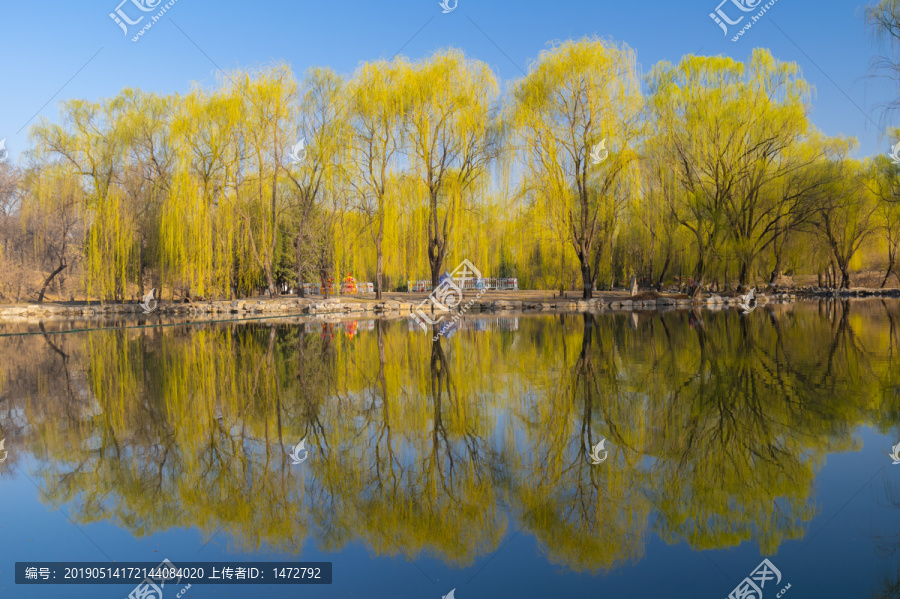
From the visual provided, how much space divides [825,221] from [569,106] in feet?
60.7

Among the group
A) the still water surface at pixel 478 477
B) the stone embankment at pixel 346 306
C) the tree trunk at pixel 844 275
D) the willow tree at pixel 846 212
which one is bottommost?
the still water surface at pixel 478 477

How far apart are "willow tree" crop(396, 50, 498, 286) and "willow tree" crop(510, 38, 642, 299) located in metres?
1.61

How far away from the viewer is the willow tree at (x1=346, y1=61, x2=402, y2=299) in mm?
26109

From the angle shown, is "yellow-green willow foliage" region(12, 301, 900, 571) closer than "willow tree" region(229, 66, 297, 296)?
Yes

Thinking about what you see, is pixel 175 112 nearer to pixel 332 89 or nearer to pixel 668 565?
pixel 332 89

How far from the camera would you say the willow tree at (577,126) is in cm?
2459

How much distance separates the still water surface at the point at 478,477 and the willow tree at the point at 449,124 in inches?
728

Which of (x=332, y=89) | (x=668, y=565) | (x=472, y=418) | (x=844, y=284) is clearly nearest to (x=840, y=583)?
(x=668, y=565)

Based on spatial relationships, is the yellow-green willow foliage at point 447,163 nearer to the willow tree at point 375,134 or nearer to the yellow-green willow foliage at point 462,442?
the willow tree at point 375,134

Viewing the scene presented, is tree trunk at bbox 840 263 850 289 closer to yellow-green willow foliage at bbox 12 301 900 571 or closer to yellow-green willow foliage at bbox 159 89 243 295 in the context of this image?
yellow-green willow foliage at bbox 12 301 900 571

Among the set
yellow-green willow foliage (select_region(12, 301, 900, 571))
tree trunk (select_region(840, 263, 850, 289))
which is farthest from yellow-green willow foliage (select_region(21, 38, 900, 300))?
yellow-green willow foliage (select_region(12, 301, 900, 571))

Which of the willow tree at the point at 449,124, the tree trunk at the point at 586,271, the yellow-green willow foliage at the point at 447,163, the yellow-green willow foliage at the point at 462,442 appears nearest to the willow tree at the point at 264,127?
the yellow-green willow foliage at the point at 447,163

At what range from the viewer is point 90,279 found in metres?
27.1

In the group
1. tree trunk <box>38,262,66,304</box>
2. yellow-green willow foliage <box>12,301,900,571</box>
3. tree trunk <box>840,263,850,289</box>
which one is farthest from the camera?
tree trunk <box>840,263,850,289</box>
